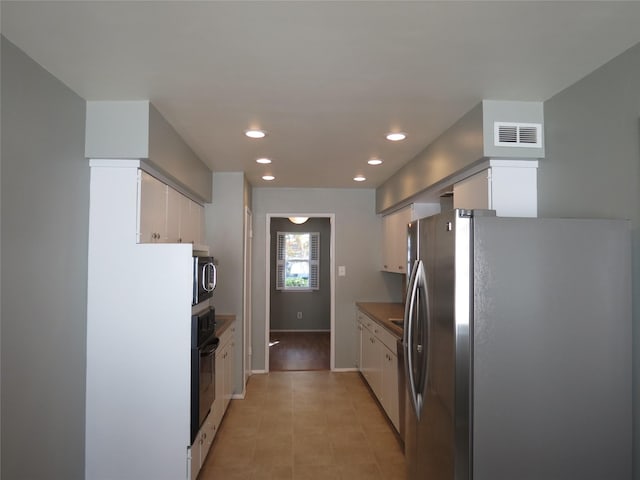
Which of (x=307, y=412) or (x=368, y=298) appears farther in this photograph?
(x=368, y=298)

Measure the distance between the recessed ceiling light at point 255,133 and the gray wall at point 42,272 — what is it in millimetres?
1040

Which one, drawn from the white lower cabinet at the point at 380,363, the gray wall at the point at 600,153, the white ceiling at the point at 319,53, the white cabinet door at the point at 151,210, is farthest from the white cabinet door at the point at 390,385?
the white cabinet door at the point at 151,210

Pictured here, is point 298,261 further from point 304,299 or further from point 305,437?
point 305,437

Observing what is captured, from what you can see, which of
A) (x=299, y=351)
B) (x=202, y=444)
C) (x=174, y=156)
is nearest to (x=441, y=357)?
(x=202, y=444)

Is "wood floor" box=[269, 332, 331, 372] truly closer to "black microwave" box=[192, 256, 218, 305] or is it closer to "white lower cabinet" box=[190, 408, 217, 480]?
"white lower cabinet" box=[190, 408, 217, 480]

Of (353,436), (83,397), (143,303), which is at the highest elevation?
(143,303)

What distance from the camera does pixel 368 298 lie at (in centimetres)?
566

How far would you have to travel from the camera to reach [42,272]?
2.01m

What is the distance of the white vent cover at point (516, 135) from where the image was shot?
2.37 metres

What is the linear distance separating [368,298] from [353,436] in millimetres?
2247

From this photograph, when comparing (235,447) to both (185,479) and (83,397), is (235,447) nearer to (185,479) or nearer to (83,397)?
(185,479)

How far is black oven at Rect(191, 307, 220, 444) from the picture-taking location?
2625mm

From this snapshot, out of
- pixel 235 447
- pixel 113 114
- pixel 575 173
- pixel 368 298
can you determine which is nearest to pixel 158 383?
pixel 235 447

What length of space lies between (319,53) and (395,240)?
10.8 feet
